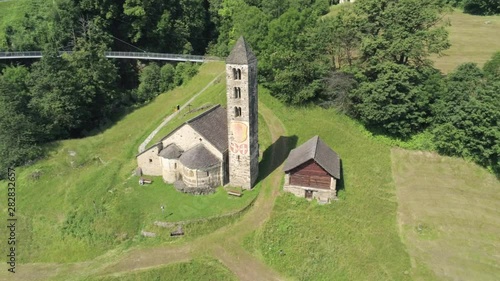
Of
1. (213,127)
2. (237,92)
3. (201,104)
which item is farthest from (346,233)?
(201,104)

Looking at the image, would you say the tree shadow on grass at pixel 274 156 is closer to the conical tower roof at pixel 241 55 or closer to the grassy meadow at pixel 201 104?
the grassy meadow at pixel 201 104

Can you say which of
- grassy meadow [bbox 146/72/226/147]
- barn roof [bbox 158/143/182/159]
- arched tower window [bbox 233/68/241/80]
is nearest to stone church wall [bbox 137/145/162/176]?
barn roof [bbox 158/143/182/159]

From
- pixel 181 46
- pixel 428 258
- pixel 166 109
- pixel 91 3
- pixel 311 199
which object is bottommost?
pixel 428 258

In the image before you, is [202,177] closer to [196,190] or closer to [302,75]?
[196,190]

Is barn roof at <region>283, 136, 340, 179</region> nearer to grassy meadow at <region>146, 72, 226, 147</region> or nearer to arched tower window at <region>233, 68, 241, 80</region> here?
arched tower window at <region>233, 68, 241, 80</region>

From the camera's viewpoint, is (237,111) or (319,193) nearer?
(237,111)

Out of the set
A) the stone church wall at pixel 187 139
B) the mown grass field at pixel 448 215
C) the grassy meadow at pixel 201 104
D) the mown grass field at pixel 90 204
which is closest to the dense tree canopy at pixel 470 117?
the mown grass field at pixel 448 215

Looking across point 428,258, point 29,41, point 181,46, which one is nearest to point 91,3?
point 29,41

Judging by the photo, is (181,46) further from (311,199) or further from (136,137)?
(311,199)
